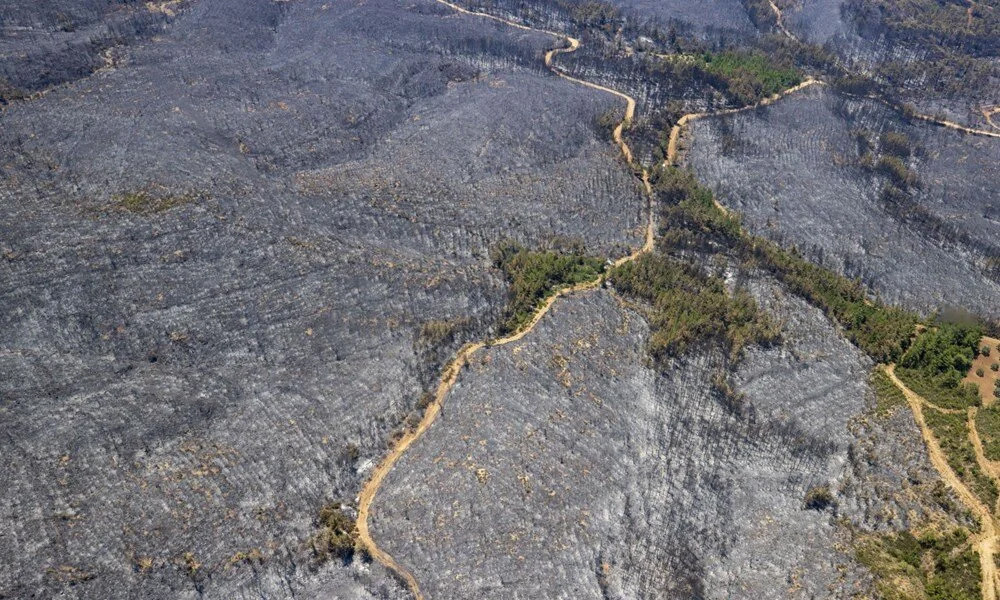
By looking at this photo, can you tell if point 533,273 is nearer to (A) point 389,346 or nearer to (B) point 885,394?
(A) point 389,346

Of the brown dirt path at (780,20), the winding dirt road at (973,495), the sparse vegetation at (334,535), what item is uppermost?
the brown dirt path at (780,20)

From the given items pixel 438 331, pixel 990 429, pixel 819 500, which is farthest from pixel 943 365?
pixel 438 331

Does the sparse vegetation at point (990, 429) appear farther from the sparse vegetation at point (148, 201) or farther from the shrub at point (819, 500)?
the sparse vegetation at point (148, 201)

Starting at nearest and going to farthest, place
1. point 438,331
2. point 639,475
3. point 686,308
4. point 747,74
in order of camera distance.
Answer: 1. point 639,475
2. point 438,331
3. point 686,308
4. point 747,74

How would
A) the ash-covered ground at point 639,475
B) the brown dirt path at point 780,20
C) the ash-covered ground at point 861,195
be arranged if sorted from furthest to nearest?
1. the brown dirt path at point 780,20
2. the ash-covered ground at point 861,195
3. the ash-covered ground at point 639,475

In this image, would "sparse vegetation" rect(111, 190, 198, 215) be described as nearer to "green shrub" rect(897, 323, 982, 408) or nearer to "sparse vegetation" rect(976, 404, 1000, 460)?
"green shrub" rect(897, 323, 982, 408)

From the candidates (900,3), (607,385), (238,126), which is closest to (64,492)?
(607,385)

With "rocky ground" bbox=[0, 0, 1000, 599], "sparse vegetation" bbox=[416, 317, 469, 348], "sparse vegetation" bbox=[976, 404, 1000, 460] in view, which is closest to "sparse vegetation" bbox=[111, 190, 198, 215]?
"rocky ground" bbox=[0, 0, 1000, 599]

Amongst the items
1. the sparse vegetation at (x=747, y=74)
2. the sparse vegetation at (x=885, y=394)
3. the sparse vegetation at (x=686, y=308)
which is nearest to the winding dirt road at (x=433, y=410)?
the sparse vegetation at (x=686, y=308)
